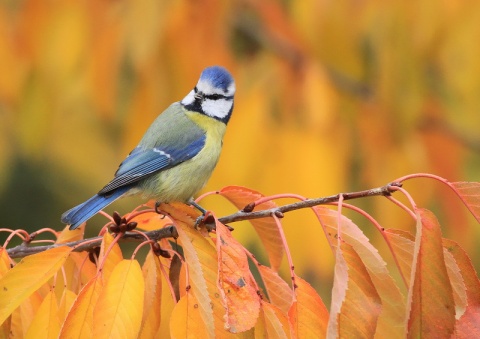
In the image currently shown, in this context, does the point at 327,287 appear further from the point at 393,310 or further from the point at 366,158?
the point at 393,310

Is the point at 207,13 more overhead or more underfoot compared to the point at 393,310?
more overhead

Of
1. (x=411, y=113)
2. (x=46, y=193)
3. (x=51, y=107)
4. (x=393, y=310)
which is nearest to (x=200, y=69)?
(x=51, y=107)

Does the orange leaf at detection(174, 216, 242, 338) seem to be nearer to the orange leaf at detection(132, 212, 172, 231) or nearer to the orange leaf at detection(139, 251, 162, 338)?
the orange leaf at detection(139, 251, 162, 338)

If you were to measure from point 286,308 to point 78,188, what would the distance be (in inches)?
90.0

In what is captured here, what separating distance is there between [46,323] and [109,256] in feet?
0.53

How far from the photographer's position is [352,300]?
117cm

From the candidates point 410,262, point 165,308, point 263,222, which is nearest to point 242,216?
point 263,222

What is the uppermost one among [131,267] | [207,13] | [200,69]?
[207,13]

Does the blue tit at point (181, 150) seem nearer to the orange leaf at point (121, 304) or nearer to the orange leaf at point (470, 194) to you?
the orange leaf at point (121, 304)

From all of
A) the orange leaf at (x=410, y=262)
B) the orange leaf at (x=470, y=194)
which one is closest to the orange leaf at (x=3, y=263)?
the orange leaf at (x=410, y=262)

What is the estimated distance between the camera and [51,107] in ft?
8.17

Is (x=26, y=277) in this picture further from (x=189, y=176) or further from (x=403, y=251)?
(x=189, y=176)

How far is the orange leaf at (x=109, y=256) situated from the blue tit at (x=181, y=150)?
1.58ft

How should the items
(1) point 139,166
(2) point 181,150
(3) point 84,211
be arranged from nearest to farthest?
(3) point 84,211
(1) point 139,166
(2) point 181,150
